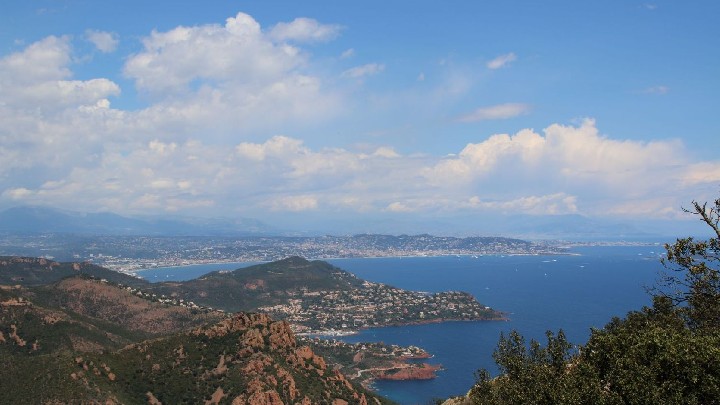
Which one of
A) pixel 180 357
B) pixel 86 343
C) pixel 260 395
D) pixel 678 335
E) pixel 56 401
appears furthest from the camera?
pixel 86 343

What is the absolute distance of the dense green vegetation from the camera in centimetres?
2009

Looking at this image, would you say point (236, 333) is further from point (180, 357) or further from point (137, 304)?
point (137, 304)

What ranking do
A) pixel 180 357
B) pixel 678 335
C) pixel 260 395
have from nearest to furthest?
pixel 678 335, pixel 260 395, pixel 180 357

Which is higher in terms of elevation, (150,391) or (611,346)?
(611,346)

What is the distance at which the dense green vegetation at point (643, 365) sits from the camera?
20.1 m

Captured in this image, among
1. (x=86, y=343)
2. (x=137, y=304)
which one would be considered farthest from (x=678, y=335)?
(x=137, y=304)

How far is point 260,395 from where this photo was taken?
71.6 meters

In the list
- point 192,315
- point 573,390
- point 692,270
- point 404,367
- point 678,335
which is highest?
point 692,270

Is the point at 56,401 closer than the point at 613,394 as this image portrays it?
No

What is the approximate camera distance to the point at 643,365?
2169cm

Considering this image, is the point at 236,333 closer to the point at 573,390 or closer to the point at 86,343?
the point at 86,343

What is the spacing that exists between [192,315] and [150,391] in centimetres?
7749

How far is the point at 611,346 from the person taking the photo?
24234 mm

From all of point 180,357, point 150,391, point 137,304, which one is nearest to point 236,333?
point 180,357
